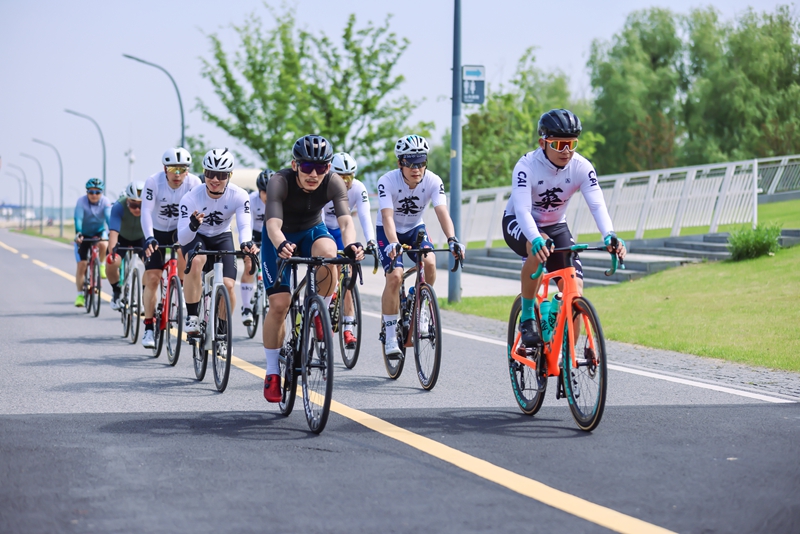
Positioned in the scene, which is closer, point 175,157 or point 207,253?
point 207,253

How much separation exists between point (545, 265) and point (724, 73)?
158 feet

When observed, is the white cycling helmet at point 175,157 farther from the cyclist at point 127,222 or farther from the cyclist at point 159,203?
the cyclist at point 127,222

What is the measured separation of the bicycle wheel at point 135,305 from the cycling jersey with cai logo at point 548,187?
19.0ft

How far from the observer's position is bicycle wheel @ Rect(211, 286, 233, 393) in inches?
325

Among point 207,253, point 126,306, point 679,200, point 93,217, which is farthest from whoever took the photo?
point 679,200

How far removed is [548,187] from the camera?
715 cm

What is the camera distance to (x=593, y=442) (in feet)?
20.2

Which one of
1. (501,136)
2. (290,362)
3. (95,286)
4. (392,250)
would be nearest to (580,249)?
(290,362)

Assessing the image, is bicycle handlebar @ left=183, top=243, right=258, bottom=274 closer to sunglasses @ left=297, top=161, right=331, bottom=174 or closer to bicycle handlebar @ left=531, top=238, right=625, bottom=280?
sunglasses @ left=297, top=161, right=331, bottom=174

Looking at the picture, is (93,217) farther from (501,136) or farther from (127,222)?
(501,136)

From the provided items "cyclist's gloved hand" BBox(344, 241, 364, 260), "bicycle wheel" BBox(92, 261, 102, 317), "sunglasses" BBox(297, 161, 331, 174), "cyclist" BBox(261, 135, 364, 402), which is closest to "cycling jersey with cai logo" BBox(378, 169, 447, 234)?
"cyclist" BBox(261, 135, 364, 402)

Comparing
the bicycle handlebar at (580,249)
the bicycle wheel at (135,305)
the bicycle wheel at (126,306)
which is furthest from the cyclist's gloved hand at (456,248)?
the bicycle wheel at (126,306)

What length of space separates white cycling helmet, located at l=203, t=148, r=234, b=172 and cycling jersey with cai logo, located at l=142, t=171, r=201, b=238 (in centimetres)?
145

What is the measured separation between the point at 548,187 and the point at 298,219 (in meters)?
1.78
